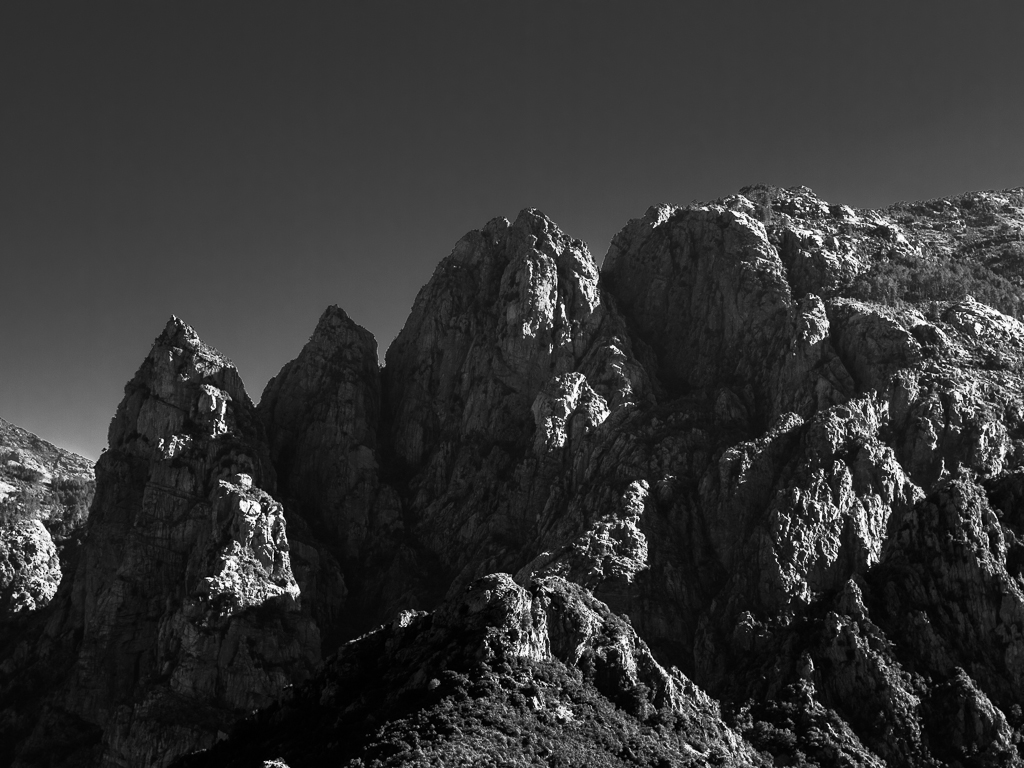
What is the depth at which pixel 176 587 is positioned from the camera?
175375 mm

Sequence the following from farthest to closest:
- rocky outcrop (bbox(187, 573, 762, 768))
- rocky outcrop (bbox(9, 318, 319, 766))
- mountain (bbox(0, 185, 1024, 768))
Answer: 1. rocky outcrop (bbox(9, 318, 319, 766))
2. mountain (bbox(0, 185, 1024, 768))
3. rocky outcrop (bbox(187, 573, 762, 768))

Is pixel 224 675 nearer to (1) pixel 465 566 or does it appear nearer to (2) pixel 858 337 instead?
(1) pixel 465 566

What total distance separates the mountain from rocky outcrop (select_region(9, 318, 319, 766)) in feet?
1.18

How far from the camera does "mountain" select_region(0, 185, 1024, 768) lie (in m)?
127

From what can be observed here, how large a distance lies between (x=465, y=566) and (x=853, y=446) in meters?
47.8

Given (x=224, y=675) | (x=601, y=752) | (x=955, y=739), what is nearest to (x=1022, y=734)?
(x=955, y=739)

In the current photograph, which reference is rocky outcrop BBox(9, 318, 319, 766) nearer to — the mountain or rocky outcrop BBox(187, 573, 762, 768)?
the mountain

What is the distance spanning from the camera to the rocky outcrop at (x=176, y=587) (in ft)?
535

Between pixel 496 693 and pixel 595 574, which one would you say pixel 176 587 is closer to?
pixel 595 574

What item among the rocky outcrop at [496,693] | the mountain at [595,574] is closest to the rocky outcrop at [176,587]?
the mountain at [595,574]

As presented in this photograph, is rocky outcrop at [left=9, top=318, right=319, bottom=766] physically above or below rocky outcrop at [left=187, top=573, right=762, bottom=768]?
above

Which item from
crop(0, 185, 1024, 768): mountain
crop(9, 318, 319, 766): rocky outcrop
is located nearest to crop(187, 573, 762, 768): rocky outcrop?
crop(0, 185, 1024, 768): mountain

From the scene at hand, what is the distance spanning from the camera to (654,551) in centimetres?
16438

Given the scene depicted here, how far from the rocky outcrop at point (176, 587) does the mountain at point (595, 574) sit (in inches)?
14.2
